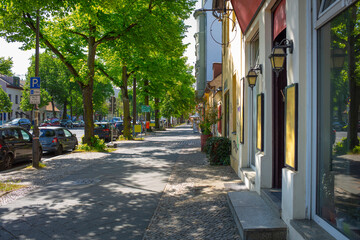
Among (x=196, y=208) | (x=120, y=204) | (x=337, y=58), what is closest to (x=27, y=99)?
(x=120, y=204)

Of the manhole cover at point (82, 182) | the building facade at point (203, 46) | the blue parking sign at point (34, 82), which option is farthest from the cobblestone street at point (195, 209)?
the building facade at point (203, 46)

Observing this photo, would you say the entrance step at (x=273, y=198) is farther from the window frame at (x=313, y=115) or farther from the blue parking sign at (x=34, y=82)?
the blue parking sign at (x=34, y=82)

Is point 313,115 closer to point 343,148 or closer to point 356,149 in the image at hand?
point 343,148

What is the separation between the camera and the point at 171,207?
6047mm

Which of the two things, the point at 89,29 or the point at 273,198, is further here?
the point at 89,29

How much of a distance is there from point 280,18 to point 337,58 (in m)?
2.45

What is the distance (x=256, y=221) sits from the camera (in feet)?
14.2

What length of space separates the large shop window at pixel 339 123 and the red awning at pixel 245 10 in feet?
10.9

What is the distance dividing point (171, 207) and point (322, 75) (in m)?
3.69

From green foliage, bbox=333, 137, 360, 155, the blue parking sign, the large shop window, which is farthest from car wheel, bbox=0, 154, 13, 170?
green foliage, bbox=333, 137, 360, 155

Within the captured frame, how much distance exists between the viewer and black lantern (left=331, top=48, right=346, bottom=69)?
328 cm

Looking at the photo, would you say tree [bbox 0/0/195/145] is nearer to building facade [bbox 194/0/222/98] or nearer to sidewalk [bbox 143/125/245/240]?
building facade [bbox 194/0/222/98]

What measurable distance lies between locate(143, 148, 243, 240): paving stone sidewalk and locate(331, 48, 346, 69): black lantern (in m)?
2.58

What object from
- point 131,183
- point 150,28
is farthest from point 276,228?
point 150,28
